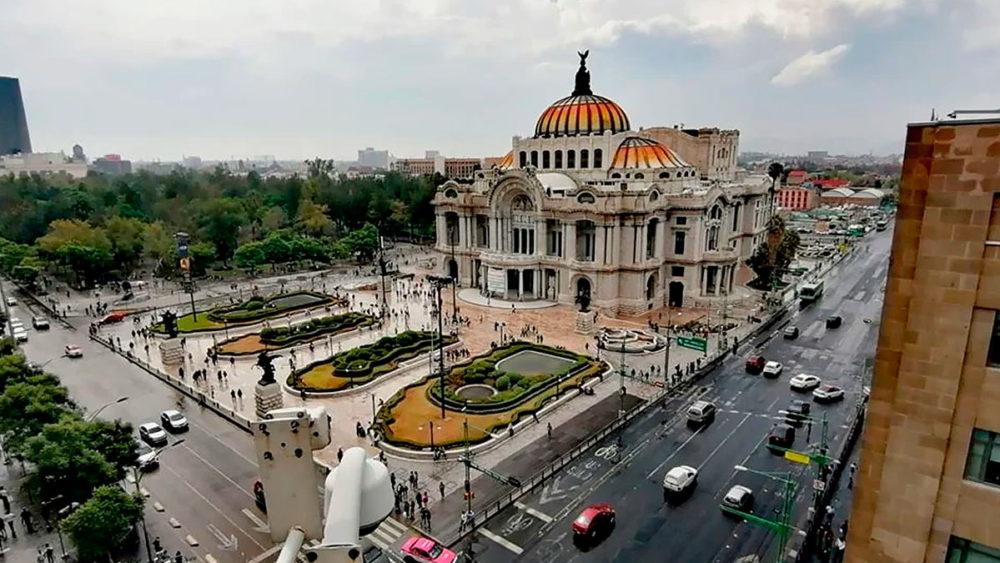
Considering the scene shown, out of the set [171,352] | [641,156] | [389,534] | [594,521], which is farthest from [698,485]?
[641,156]

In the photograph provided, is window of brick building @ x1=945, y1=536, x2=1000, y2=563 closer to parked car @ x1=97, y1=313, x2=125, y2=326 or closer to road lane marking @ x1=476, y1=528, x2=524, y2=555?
road lane marking @ x1=476, y1=528, x2=524, y2=555

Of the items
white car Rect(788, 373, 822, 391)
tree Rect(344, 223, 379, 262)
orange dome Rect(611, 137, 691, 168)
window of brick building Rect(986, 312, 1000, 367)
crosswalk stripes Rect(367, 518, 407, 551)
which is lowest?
crosswalk stripes Rect(367, 518, 407, 551)

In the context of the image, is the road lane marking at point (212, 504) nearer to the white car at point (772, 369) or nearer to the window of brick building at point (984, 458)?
the window of brick building at point (984, 458)

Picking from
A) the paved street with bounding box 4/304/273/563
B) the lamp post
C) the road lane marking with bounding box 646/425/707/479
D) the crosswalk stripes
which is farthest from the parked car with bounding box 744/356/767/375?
the paved street with bounding box 4/304/273/563

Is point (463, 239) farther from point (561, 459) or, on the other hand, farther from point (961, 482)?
point (961, 482)

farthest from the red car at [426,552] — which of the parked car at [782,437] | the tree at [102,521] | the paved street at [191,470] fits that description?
the parked car at [782,437]

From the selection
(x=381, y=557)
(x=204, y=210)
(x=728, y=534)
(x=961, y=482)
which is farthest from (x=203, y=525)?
(x=204, y=210)
